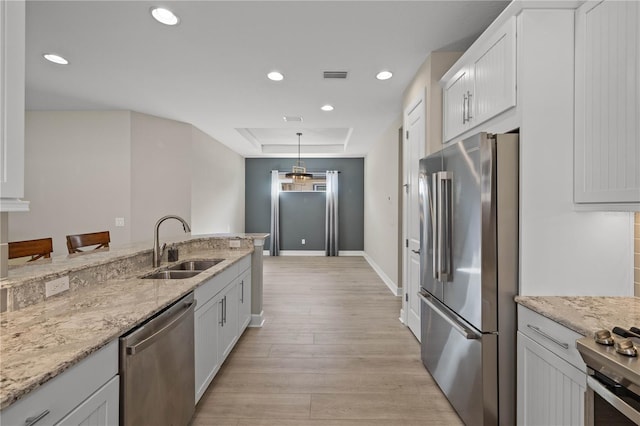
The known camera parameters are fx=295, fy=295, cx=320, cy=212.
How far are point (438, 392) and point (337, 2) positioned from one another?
9.48 feet

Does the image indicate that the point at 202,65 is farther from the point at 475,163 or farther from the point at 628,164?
the point at 628,164

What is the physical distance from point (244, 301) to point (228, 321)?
56 centimetres

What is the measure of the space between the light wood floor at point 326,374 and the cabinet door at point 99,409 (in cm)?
92

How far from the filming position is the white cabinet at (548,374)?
122 cm

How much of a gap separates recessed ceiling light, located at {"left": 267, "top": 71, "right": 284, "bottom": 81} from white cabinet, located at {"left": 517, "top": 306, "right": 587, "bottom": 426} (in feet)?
9.70

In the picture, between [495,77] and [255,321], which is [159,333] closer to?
[255,321]

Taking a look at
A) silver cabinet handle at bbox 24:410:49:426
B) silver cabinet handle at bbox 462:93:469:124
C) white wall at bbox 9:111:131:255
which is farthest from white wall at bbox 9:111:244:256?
silver cabinet handle at bbox 462:93:469:124

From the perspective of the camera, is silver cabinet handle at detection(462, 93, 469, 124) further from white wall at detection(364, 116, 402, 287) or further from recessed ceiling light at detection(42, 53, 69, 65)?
recessed ceiling light at detection(42, 53, 69, 65)

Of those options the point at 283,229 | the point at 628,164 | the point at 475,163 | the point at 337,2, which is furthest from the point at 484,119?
the point at 283,229

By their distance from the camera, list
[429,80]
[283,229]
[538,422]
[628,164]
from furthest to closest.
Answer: [283,229] < [429,80] < [538,422] < [628,164]

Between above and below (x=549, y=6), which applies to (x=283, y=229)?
below

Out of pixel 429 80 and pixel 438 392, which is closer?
pixel 438 392

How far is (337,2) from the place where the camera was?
80.8 inches

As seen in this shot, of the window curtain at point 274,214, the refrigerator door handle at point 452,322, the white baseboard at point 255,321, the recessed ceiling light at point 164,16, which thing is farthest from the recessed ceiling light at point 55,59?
the window curtain at point 274,214
